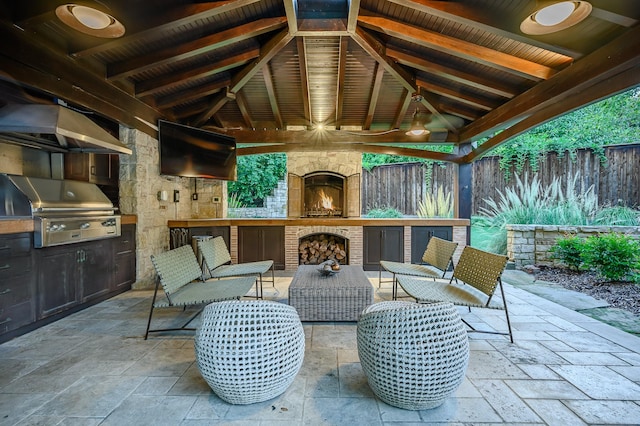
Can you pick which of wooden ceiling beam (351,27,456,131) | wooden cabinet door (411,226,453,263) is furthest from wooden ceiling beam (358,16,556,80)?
wooden cabinet door (411,226,453,263)

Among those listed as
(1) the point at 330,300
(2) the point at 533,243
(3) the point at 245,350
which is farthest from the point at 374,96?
(3) the point at 245,350

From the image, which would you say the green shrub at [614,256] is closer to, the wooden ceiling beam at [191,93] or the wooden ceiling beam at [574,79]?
the wooden ceiling beam at [574,79]

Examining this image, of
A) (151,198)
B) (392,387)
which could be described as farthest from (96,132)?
(392,387)

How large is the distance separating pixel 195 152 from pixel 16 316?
9.92ft

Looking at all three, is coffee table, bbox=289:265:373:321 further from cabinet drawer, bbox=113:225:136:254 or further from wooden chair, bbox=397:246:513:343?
cabinet drawer, bbox=113:225:136:254

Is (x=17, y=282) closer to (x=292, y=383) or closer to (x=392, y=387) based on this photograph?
(x=292, y=383)

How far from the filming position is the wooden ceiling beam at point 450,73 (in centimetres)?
366

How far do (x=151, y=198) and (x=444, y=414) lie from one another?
4449 mm

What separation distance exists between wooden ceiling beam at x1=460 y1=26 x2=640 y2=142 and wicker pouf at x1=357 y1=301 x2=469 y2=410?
2.65 m

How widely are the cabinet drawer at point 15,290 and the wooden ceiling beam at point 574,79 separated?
214 inches

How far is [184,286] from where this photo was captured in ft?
9.48

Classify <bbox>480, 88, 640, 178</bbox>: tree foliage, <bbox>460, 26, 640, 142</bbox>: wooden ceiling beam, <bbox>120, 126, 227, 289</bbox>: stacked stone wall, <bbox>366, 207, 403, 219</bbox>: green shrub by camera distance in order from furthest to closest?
<bbox>366, 207, 403, 219</bbox>: green shrub
<bbox>480, 88, 640, 178</bbox>: tree foliage
<bbox>120, 126, 227, 289</bbox>: stacked stone wall
<bbox>460, 26, 640, 142</bbox>: wooden ceiling beam

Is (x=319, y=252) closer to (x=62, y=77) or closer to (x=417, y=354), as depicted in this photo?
(x=417, y=354)

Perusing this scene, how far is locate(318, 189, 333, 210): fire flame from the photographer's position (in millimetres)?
5883
